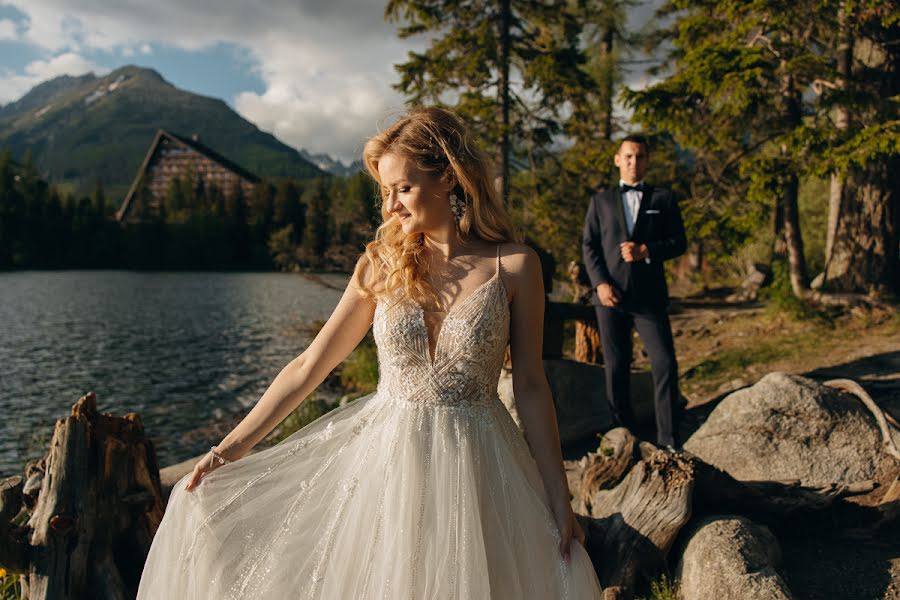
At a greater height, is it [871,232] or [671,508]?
[871,232]

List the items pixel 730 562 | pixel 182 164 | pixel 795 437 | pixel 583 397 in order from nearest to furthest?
pixel 730 562
pixel 795 437
pixel 583 397
pixel 182 164

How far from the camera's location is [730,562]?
3.16 m

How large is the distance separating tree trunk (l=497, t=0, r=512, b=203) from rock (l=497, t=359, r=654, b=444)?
758 cm

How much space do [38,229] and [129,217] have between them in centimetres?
1169

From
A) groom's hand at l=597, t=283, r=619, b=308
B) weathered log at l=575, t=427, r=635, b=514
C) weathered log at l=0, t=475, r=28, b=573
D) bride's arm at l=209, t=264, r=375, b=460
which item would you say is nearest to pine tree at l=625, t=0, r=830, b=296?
groom's hand at l=597, t=283, r=619, b=308

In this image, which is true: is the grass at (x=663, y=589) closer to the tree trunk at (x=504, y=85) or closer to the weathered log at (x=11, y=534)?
the weathered log at (x=11, y=534)

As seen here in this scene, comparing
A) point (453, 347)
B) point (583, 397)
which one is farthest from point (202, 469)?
point (583, 397)

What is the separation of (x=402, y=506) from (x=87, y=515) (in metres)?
2.44

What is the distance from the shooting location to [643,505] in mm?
3559

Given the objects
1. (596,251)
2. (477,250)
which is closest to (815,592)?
(477,250)

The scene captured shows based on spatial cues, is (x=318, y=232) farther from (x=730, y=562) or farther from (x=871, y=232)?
(x=730, y=562)

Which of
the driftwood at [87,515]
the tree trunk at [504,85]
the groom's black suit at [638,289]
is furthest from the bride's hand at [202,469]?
the tree trunk at [504,85]

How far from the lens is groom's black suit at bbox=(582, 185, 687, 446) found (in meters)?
5.11

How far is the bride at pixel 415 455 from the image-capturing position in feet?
7.07
